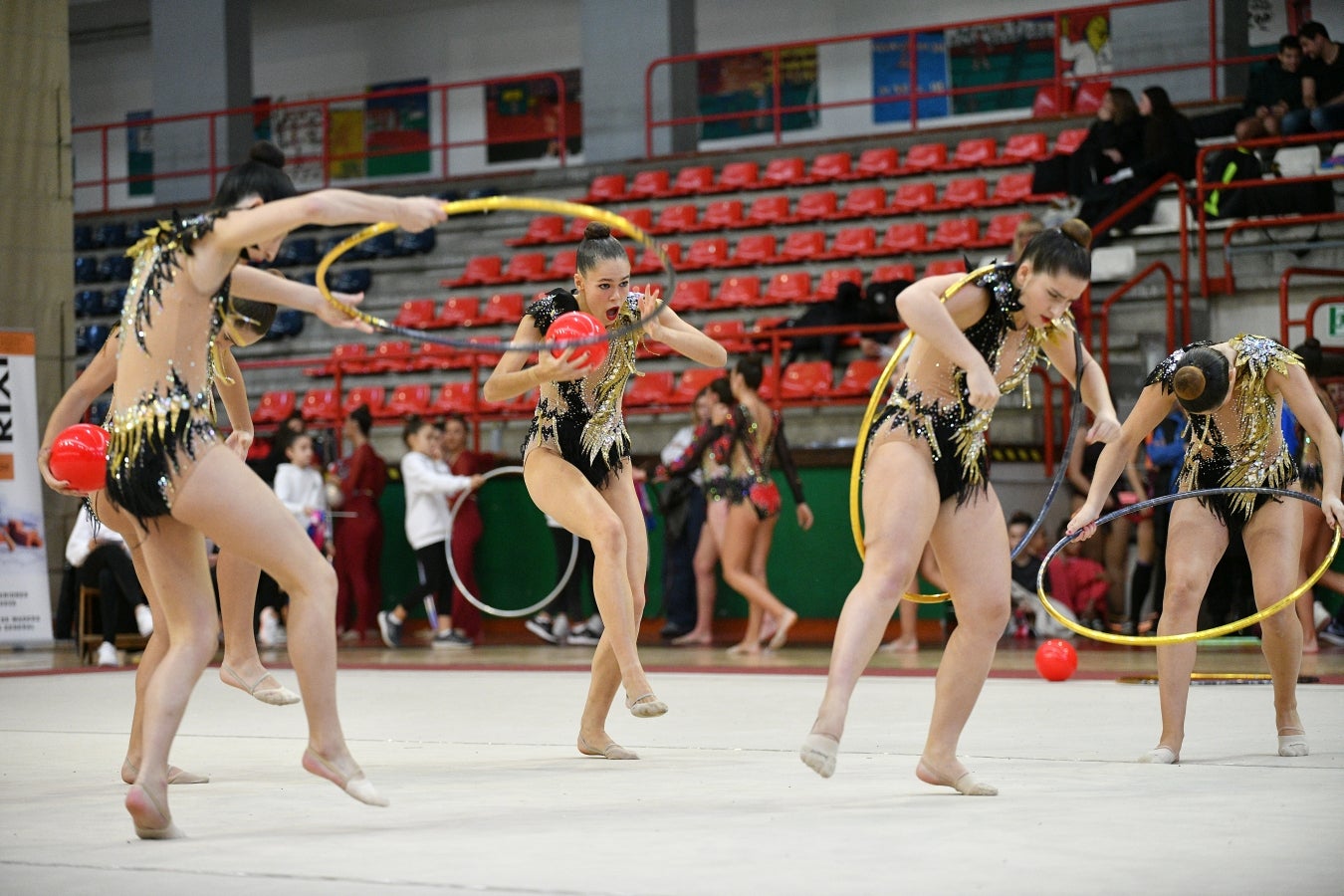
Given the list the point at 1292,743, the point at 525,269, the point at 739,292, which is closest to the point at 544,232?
the point at 525,269

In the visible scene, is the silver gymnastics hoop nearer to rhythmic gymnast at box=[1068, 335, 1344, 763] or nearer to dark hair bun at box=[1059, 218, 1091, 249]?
rhythmic gymnast at box=[1068, 335, 1344, 763]

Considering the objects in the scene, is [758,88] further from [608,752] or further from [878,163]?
[608,752]

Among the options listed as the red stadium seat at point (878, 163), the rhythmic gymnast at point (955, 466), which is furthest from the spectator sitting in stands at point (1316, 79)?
the rhythmic gymnast at point (955, 466)

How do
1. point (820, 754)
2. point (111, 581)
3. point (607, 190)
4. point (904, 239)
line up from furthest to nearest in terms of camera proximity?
point (607, 190)
point (904, 239)
point (111, 581)
point (820, 754)

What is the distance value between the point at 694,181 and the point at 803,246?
2.18m

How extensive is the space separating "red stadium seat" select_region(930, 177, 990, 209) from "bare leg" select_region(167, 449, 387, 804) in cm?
1318

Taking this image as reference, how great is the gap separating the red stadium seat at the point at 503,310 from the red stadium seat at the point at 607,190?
1.76 m

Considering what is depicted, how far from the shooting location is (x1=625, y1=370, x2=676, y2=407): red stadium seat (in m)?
15.9

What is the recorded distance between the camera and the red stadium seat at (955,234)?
16.0 meters

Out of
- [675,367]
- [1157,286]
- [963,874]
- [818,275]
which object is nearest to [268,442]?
[675,367]

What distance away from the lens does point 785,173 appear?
60.5 feet

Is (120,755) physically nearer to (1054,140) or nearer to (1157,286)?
(1157,286)

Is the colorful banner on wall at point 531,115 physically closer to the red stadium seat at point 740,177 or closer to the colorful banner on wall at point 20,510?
the red stadium seat at point 740,177

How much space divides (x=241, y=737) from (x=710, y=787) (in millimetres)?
2677
